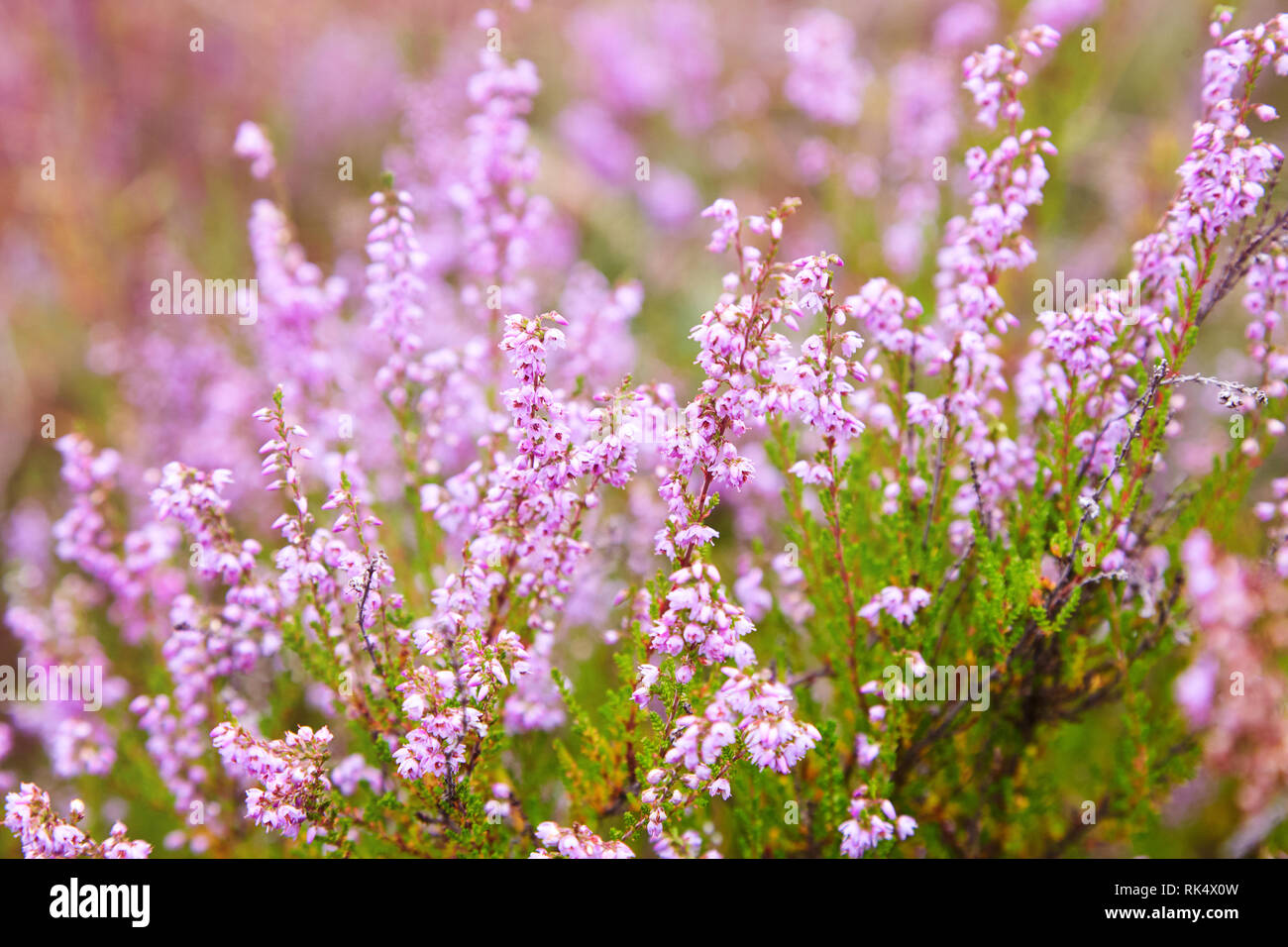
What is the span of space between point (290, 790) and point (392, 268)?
6.19 feet

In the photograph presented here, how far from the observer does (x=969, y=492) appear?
10.5 feet

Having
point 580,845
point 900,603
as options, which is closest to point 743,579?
point 900,603

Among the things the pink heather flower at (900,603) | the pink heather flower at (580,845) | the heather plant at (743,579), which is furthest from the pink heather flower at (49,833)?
the pink heather flower at (900,603)

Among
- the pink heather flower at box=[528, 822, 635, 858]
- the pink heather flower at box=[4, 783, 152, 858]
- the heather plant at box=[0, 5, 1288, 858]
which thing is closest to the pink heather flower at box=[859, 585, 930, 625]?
the heather plant at box=[0, 5, 1288, 858]

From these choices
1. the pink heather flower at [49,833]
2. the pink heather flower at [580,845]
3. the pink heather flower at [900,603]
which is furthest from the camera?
the pink heather flower at [900,603]

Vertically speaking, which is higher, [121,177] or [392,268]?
[121,177]

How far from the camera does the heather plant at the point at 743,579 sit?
249cm

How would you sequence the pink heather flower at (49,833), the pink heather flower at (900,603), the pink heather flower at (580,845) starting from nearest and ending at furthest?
the pink heather flower at (580,845) → the pink heather flower at (49,833) → the pink heather flower at (900,603)

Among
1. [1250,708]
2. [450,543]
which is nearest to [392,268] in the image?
[450,543]

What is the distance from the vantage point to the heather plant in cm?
249

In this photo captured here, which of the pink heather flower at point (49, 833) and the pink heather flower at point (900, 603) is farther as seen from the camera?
the pink heather flower at point (900, 603)

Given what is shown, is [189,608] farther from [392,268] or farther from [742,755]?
[742,755]

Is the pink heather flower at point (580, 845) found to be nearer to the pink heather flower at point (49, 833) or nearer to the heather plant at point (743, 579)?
the heather plant at point (743, 579)

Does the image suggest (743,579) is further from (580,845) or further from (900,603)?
(580,845)
